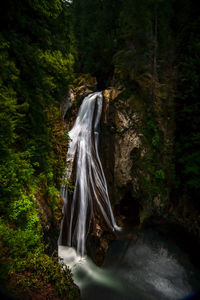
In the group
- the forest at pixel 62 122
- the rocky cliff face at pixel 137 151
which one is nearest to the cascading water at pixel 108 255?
the rocky cliff face at pixel 137 151

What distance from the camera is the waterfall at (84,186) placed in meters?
6.97

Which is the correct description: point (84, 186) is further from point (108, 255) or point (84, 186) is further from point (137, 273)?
point (137, 273)

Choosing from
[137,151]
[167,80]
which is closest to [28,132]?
[137,151]

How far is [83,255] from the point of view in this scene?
21.3ft

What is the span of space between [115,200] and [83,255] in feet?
9.74

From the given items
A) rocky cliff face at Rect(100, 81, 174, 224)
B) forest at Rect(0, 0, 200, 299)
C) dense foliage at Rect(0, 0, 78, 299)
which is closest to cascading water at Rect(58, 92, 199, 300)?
rocky cliff face at Rect(100, 81, 174, 224)

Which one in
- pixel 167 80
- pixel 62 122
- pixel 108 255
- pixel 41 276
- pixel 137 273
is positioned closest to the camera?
pixel 41 276

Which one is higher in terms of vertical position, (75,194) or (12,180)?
(12,180)

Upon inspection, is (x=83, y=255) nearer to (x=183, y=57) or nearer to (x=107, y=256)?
(x=107, y=256)

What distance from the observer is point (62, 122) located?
7.45 meters

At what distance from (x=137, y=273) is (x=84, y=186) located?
14.5ft

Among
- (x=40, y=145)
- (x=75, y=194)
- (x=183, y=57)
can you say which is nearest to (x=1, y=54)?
(x=40, y=145)

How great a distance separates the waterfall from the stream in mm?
764

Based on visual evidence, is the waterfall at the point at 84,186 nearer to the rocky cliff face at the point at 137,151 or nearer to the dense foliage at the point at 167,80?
Answer: the rocky cliff face at the point at 137,151
